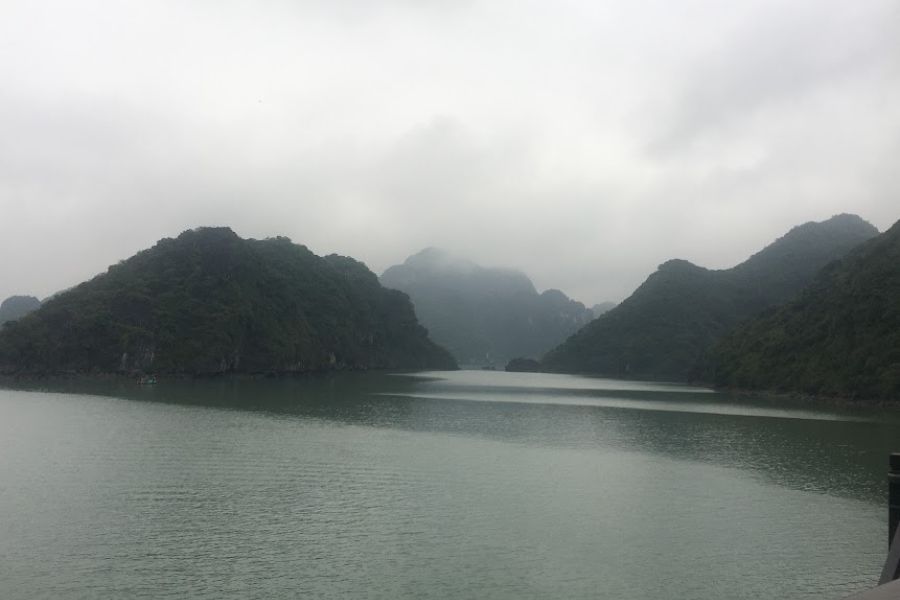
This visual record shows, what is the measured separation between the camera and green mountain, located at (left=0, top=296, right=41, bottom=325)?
178 meters

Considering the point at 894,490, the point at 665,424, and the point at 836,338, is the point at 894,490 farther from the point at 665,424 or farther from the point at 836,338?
the point at 836,338

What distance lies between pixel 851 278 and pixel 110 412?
9857 centimetres

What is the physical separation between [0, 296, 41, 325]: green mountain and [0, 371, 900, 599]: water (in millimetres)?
158631

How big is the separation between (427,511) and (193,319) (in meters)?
118

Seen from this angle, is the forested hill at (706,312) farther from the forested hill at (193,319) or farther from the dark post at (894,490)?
the dark post at (894,490)

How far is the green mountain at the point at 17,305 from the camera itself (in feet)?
583

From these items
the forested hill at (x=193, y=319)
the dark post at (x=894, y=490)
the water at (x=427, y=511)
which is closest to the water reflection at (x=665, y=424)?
the water at (x=427, y=511)

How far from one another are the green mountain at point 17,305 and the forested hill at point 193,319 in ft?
212

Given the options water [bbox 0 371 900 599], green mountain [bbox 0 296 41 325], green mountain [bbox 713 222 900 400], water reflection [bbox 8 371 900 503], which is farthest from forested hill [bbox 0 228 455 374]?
green mountain [bbox 713 222 900 400]

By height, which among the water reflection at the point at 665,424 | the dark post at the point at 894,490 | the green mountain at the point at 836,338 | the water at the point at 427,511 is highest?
the green mountain at the point at 836,338

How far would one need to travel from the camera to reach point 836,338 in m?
86.1

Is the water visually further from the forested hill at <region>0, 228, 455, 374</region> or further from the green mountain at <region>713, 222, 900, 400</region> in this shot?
the forested hill at <region>0, 228, 455, 374</region>

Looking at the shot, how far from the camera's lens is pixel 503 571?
→ 17375 millimetres

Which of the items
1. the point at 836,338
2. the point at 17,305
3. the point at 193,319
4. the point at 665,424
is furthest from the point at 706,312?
the point at 17,305
